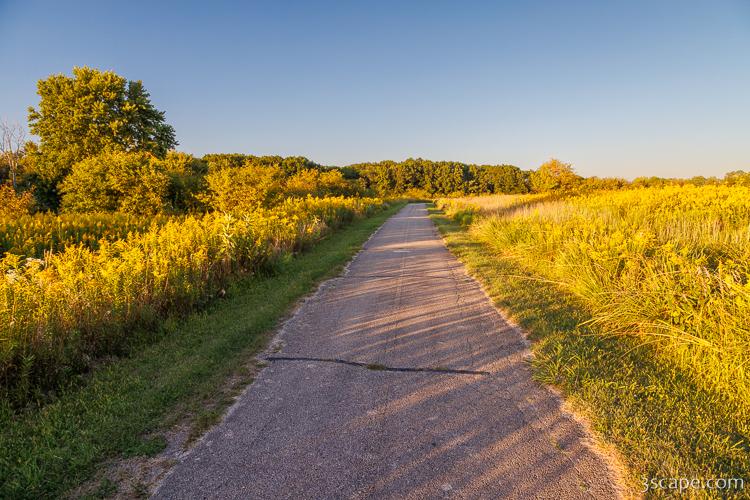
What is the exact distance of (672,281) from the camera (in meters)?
4.66

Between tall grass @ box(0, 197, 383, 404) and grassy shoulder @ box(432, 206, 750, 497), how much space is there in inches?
200

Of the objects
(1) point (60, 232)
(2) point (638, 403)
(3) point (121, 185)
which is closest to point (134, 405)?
(2) point (638, 403)

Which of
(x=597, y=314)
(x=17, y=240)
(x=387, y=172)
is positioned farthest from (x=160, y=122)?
(x=387, y=172)

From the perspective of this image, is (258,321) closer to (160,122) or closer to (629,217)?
(629,217)

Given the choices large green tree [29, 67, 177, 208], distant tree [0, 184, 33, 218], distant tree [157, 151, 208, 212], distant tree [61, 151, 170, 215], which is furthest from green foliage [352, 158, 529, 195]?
distant tree [61, 151, 170, 215]

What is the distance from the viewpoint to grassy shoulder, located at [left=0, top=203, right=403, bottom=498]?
2588 mm

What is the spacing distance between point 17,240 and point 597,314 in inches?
476

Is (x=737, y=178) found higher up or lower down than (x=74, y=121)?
lower down

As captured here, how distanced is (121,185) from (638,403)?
57.5ft

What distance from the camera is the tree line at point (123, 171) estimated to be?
49.2 ft

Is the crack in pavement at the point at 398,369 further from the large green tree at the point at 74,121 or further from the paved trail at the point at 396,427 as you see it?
the large green tree at the point at 74,121

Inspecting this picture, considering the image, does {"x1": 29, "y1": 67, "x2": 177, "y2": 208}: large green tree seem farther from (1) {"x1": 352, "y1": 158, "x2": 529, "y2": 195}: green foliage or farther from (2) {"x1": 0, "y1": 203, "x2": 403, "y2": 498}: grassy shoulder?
(1) {"x1": 352, "y1": 158, "x2": 529, "y2": 195}: green foliage

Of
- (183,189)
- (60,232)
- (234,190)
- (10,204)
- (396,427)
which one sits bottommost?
(396,427)

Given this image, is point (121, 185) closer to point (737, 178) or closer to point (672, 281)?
point (672, 281)
